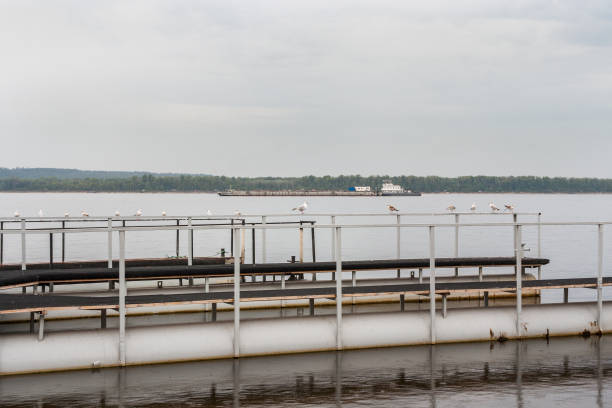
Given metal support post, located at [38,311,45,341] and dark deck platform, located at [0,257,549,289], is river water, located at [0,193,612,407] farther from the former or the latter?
dark deck platform, located at [0,257,549,289]

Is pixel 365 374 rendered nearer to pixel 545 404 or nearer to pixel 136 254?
pixel 545 404

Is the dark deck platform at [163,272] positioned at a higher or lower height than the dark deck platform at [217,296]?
higher

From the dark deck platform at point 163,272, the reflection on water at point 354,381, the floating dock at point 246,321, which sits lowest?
the reflection on water at point 354,381

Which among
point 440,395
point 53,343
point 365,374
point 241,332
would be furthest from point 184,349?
point 440,395

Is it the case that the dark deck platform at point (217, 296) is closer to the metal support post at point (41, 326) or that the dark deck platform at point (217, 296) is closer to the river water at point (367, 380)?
the metal support post at point (41, 326)

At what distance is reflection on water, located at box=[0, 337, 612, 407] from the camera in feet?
50.4

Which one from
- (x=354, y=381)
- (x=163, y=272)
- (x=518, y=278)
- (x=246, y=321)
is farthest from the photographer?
(x=163, y=272)

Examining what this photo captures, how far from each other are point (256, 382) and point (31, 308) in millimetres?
5133

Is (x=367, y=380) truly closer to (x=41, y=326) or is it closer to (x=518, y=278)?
(x=518, y=278)

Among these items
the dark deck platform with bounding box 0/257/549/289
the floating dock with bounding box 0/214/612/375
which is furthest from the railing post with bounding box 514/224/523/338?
the dark deck platform with bounding box 0/257/549/289

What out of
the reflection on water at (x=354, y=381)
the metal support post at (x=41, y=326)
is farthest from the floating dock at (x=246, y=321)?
the reflection on water at (x=354, y=381)

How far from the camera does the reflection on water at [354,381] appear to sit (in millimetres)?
15367

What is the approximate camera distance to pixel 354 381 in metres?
16.7

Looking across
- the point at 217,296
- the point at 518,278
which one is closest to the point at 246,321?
the point at 217,296
